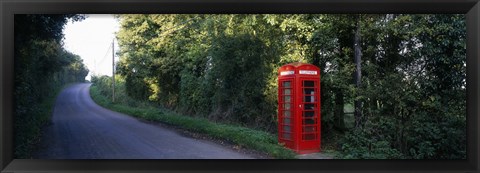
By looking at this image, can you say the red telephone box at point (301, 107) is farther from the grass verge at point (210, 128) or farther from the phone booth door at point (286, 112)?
the grass verge at point (210, 128)

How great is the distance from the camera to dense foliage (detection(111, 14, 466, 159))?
709cm

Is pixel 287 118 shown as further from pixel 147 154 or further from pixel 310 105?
pixel 147 154

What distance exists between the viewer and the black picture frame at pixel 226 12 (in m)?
5.39

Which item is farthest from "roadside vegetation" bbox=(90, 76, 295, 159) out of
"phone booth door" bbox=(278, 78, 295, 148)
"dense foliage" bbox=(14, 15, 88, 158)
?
"dense foliage" bbox=(14, 15, 88, 158)

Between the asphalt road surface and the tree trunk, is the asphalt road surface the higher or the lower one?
the lower one

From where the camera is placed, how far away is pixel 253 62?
8344 millimetres

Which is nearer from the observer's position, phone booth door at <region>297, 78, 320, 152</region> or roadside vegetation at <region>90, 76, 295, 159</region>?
phone booth door at <region>297, 78, 320, 152</region>

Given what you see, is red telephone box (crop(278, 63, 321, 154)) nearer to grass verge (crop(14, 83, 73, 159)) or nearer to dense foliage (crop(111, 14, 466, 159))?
dense foliage (crop(111, 14, 466, 159))

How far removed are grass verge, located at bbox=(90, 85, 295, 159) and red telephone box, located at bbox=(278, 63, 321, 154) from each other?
0.92 feet

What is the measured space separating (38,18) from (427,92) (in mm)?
5923

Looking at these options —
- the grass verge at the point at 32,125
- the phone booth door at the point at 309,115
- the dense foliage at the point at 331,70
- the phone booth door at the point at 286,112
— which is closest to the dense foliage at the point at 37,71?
the grass verge at the point at 32,125

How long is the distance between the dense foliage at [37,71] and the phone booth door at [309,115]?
3.26m

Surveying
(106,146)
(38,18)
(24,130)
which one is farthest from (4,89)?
(106,146)

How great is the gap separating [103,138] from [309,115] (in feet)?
10.3
